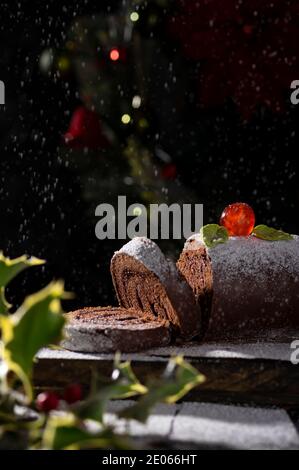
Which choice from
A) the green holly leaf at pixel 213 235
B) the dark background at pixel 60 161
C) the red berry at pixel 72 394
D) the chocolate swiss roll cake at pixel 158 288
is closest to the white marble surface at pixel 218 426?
the red berry at pixel 72 394

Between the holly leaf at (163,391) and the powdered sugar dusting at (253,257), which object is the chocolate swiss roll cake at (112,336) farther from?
the holly leaf at (163,391)

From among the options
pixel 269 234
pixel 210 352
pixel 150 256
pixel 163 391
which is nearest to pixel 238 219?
pixel 269 234

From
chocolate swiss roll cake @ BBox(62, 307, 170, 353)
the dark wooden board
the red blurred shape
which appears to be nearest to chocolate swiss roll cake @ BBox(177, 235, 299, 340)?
chocolate swiss roll cake @ BBox(62, 307, 170, 353)

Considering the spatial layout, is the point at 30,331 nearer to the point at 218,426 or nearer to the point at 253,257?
the point at 218,426

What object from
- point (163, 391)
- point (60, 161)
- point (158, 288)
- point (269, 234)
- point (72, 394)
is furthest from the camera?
point (60, 161)

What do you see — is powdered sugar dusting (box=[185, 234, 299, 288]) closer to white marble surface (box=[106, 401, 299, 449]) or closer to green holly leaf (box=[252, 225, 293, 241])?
green holly leaf (box=[252, 225, 293, 241])

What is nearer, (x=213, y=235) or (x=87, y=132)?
(x=213, y=235)

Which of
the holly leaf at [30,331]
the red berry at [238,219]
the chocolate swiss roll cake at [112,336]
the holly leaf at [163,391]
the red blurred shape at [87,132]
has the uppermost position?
the red blurred shape at [87,132]

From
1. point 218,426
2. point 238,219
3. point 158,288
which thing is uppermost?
point 238,219
